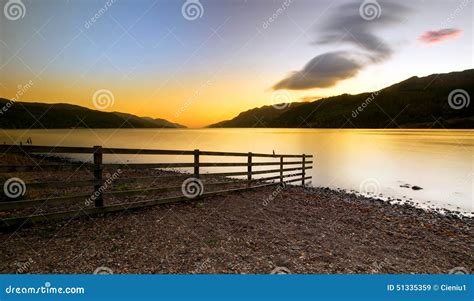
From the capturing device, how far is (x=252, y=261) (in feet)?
18.6

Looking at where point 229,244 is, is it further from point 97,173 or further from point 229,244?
point 97,173

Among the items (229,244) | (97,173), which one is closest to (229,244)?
(229,244)

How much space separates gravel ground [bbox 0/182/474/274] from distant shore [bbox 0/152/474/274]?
0.02 meters

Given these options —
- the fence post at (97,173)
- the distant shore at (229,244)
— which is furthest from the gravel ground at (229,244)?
the fence post at (97,173)

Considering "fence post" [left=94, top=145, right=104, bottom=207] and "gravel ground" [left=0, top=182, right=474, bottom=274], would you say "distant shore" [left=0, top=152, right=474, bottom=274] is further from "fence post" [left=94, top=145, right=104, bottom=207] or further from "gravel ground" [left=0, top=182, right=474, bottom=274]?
"fence post" [left=94, top=145, right=104, bottom=207]

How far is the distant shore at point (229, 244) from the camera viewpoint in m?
5.37

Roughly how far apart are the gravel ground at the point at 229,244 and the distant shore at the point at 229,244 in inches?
0.8

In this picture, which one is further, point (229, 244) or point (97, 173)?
point (97, 173)

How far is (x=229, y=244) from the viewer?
6.45m

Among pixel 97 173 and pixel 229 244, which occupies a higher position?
pixel 97 173

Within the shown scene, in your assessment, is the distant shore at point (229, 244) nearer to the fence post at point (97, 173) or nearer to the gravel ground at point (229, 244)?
the gravel ground at point (229, 244)

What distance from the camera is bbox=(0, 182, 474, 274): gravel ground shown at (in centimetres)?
537

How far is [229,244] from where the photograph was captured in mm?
6449

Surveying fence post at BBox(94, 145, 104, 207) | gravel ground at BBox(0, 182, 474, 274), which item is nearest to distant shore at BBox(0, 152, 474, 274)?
gravel ground at BBox(0, 182, 474, 274)
